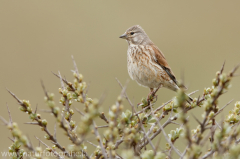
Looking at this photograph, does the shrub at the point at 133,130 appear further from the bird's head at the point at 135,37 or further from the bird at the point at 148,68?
the bird's head at the point at 135,37

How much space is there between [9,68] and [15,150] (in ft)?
38.8

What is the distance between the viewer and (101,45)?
16.7m

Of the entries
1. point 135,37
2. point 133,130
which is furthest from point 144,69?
point 133,130

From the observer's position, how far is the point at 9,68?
1392 centimetres

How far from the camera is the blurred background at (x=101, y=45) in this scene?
12961 mm

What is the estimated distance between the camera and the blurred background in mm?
12961

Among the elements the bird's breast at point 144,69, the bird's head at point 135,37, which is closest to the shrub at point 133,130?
the bird's breast at point 144,69

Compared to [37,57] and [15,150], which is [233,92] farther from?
[15,150]

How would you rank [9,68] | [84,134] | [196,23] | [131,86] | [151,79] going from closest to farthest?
1. [84,134]
2. [151,79]
3. [131,86]
4. [9,68]
5. [196,23]

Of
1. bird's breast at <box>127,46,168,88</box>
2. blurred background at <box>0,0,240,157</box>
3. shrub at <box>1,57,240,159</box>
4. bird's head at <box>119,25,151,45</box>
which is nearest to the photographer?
shrub at <box>1,57,240,159</box>

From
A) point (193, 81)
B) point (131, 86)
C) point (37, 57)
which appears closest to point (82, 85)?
point (131, 86)

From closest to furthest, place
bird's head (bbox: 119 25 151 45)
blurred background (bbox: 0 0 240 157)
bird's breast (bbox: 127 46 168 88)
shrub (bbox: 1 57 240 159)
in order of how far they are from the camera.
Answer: shrub (bbox: 1 57 240 159)
bird's breast (bbox: 127 46 168 88)
bird's head (bbox: 119 25 151 45)
blurred background (bbox: 0 0 240 157)

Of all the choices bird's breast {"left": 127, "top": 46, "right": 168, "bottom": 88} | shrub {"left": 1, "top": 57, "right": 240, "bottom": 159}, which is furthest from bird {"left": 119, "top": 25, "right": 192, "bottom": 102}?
shrub {"left": 1, "top": 57, "right": 240, "bottom": 159}

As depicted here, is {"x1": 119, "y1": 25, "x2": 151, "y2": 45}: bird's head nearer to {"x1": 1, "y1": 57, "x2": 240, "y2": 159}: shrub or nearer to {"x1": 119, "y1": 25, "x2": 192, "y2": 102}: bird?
{"x1": 119, "y1": 25, "x2": 192, "y2": 102}: bird
